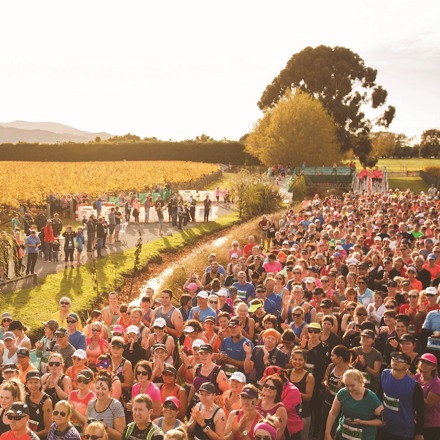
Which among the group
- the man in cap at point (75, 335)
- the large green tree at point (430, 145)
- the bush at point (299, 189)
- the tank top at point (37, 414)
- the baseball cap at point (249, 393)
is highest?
the large green tree at point (430, 145)

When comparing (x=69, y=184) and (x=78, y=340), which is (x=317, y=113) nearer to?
(x=69, y=184)

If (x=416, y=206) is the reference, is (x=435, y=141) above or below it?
above

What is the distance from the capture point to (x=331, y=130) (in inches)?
2132

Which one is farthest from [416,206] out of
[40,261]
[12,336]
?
[12,336]

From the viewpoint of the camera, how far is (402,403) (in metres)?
6.02

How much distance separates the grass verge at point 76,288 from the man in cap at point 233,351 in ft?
23.9

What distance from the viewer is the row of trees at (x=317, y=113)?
52781 mm

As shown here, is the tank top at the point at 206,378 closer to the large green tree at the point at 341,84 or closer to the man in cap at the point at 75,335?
the man in cap at the point at 75,335

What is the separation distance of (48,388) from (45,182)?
106 feet

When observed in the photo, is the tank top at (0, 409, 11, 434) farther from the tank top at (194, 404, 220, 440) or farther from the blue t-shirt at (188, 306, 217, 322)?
the blue t-shirt at (188, 306, 217, 322)

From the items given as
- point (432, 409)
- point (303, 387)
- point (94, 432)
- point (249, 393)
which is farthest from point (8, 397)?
point (432, 409)

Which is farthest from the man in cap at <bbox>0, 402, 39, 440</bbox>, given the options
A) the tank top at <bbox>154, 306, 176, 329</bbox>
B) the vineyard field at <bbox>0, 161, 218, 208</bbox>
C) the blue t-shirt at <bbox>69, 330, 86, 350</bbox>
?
the vineyard field at <bbox>0, 161, 218, 208</bbox>

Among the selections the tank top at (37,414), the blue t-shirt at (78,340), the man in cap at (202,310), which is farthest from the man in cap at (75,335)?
the tank top at (37,414)

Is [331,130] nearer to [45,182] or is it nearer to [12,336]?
[45,182]
